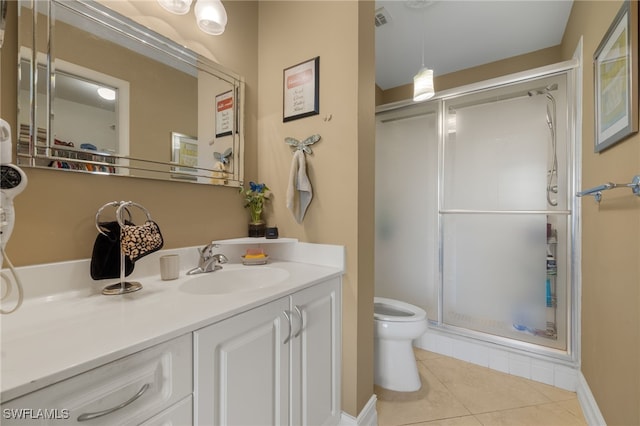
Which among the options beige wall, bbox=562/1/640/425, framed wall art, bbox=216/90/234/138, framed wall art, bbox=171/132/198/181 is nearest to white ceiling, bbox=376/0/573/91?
beige wall, bbox=562/1/640/425

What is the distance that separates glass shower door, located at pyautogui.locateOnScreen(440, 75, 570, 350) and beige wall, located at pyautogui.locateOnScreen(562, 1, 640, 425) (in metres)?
0.28

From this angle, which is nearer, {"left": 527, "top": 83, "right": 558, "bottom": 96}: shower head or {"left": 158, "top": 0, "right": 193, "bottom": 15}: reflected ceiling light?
{"left": 158, "top": 0, "right": 193, "bottom": 15}: reflected ceiling light

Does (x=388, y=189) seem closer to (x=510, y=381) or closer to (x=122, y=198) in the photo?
(x=510, y=381)

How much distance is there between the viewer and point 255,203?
1496mm

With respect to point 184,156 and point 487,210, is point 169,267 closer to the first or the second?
point 184,156

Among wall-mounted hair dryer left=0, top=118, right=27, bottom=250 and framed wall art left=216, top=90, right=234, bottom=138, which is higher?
framed wall art left=216, top=90, right=234, bottom=138

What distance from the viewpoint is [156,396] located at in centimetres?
59

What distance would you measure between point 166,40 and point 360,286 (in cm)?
145

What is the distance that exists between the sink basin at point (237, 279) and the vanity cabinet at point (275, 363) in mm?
217

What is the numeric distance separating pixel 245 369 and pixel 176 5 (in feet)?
4.82

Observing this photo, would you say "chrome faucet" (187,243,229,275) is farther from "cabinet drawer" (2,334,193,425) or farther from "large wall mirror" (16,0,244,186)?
"cabinet drawer" (2,334,193,425)

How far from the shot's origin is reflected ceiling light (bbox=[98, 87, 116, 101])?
0.99 metres

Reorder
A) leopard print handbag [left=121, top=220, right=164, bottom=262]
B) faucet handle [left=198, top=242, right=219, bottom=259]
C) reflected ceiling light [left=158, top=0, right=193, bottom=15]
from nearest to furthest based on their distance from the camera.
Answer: leopard print handbag [left=121, top=220, right=164, bottom=262], reflected ceiling light [left=158, top=0, right=193, bottom=15], faucet handle [left=198, top=242, right=219, bottom=259]

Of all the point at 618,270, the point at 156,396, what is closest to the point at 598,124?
the point at 618,270
